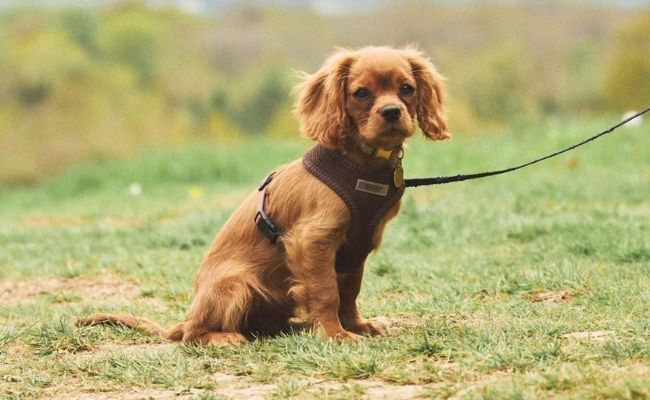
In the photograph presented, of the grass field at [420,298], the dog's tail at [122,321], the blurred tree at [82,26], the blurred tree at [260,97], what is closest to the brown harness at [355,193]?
the grass field at [420,298]

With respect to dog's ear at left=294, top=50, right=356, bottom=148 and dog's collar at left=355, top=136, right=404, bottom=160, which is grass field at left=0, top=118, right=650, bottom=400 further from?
dog's ear at left=294, top=50, right=356, bottom=148

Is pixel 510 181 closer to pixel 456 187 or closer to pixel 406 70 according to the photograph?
pixel 456 187

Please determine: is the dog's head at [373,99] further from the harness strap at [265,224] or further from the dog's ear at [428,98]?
the harness strap at [265,224]

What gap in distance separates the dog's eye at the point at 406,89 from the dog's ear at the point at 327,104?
Answer: 269 millimetres

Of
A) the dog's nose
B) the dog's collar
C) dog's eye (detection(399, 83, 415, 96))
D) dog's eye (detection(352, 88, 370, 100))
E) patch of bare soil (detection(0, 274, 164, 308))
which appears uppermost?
dog's eye (detection(399, 83, 415, 96))

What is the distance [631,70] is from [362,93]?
2602 centimetres

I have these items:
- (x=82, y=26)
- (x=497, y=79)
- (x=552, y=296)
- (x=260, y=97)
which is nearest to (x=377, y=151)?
(x=552, y=296)

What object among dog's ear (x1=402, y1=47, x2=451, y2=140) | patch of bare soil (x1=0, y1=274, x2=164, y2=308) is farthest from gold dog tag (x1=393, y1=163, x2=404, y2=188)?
patch of bare soil (x1=0, y1=274, x2=164, y2=308)

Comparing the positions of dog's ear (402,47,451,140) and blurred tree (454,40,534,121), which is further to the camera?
blurred tree (454,40,534,121)

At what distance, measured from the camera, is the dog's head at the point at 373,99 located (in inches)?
159

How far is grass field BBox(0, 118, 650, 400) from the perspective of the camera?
11.3 feet

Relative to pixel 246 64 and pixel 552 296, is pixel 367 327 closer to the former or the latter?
pixel 552 296

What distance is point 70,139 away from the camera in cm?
2136

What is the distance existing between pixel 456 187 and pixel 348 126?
700 cm
